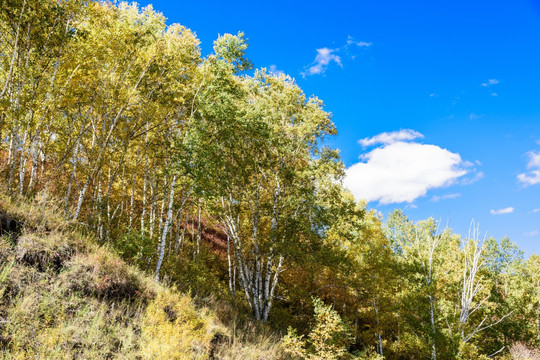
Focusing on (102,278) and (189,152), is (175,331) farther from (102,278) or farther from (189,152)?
(189,152)

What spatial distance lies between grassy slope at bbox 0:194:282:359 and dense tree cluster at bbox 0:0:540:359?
72.4 inches

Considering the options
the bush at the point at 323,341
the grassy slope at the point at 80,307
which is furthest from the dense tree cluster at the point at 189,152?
the grassy slope at the point at 80,307

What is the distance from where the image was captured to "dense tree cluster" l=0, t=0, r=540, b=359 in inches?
348

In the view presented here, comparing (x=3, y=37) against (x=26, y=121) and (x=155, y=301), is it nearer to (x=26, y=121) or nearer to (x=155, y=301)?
(x=26, y=121)

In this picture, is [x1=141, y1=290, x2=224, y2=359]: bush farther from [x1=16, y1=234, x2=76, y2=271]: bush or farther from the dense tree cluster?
the dense tree cluster

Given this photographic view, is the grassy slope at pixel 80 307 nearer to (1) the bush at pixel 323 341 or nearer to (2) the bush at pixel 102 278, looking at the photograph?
(2) the bush at pixel 102 278

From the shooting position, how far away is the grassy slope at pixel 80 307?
14.7ft

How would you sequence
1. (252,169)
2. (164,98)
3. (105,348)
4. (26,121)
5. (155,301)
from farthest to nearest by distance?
(252,169)
(164,98)
(26,121)
(155,301)
(105,348)

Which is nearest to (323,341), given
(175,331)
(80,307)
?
(175,331)

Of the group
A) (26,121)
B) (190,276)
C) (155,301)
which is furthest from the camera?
(190,276)

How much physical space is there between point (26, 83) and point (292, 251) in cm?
1202

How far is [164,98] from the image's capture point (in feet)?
38.9

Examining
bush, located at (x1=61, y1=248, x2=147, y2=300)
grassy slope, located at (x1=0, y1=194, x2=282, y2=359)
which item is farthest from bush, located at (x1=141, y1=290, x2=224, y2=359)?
bush, located at (x1=61, y1=248, x2=147, y2=300)

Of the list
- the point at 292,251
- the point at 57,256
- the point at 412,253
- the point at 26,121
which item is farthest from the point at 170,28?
the point at 412,253
